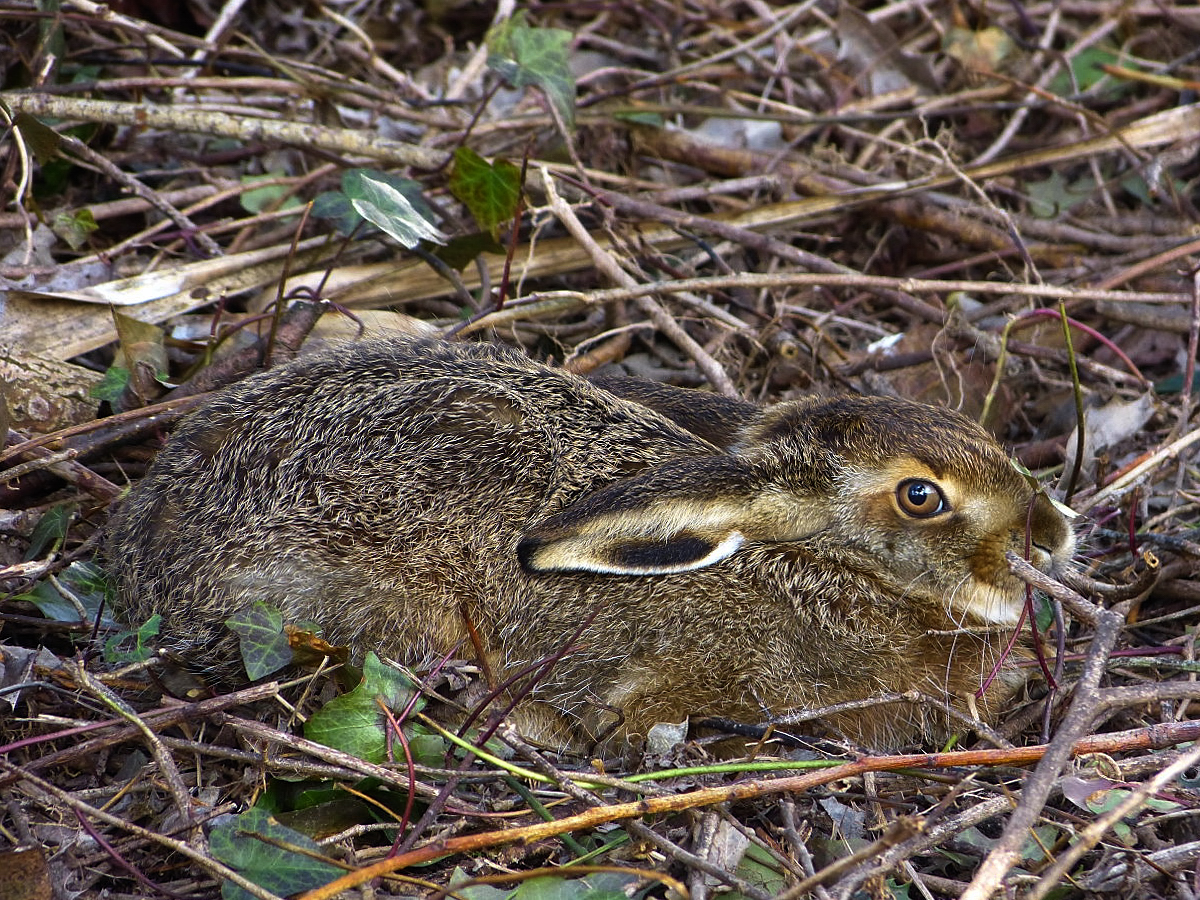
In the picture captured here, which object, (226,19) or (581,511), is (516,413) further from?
(226,19)

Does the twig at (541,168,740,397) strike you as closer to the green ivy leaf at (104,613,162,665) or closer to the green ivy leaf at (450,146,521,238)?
the green ivy leaf at (450,146,521,238)

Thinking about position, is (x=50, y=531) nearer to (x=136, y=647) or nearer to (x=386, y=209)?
(x=136, y=647)

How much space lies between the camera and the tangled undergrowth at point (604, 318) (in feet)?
12.2

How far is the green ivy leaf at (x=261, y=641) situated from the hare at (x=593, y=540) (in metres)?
0.13

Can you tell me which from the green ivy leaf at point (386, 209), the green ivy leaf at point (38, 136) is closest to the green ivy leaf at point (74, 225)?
the green ivy leaf at point (38, 136)

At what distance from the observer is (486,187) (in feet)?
18.8

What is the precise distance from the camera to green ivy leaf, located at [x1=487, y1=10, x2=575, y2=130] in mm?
5844

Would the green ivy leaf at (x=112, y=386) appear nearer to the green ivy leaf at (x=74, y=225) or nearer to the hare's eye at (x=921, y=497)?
the green ivy leaf at (x=74, y=225)

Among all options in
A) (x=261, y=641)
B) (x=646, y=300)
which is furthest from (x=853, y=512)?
(x=261, y=641)

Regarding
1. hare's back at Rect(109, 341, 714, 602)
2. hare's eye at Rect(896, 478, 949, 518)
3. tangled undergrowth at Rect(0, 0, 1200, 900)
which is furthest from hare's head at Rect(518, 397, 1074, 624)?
tangled undergrowth at Rect(0, 0, 1200, 900)

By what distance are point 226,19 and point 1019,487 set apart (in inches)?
199

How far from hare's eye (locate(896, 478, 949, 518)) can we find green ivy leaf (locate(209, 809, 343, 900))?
8.22 feet

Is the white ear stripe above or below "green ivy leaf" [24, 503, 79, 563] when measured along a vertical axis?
above

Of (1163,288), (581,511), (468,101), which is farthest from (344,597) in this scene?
(1163,288)
